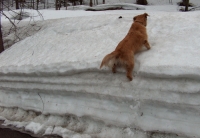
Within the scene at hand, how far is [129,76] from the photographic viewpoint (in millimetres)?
3297

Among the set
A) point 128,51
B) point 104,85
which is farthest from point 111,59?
point 104,85

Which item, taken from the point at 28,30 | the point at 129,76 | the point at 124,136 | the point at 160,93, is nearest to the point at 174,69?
the point at 160,93

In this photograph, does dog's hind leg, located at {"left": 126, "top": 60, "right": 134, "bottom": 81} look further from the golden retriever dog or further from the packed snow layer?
the packed snow layer

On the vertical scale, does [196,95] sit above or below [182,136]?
above

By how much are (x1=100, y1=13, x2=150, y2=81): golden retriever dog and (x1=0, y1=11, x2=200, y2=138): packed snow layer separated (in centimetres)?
15

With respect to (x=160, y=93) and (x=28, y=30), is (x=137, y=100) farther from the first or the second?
(x=28, y=30)

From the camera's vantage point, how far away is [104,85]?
11.8 feet

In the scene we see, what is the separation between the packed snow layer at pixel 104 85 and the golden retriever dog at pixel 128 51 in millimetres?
151

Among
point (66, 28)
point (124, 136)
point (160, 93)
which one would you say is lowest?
point (124, 136)

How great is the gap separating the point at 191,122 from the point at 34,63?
317 cm

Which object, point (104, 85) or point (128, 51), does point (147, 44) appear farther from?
point (104, 85)

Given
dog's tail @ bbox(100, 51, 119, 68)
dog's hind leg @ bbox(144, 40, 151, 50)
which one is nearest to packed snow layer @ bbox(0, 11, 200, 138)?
dog's hind leg @ bbox(144, 40, 151, 50)

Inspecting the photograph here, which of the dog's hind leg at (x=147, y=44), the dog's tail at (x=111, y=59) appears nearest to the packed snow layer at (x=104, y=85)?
the dog's hind leg at (x=147, y=44)

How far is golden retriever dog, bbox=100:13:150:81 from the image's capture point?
129 inches
